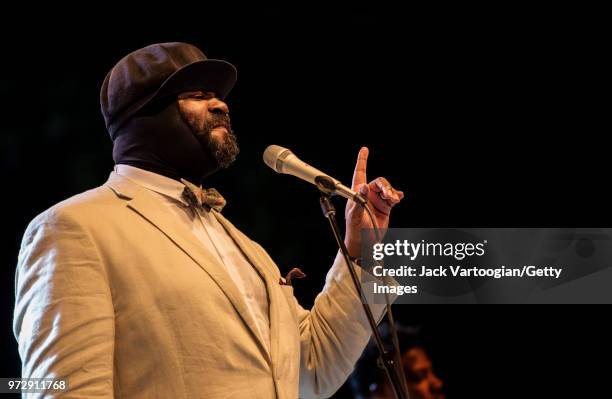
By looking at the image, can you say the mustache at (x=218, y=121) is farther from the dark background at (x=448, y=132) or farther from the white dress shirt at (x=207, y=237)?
the dark background at (x=448, y=132)

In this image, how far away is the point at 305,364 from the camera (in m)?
2.22

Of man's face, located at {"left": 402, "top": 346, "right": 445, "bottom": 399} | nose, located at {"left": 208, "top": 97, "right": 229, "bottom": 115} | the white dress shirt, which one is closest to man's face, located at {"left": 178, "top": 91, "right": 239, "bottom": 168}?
nose, located at {"left": 208, "top": 97, "right": 229, "bottom": 115}

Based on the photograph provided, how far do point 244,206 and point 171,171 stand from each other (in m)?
1.86

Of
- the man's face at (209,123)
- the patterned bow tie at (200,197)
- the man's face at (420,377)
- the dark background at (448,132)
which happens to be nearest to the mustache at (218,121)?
the man's face at (209,123)

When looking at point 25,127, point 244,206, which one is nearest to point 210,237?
point 25,127

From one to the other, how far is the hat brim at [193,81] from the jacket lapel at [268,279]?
34 centimetres

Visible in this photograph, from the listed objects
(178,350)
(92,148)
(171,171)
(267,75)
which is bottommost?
(178,350)

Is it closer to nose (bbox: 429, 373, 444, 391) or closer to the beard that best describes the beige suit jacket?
the beard

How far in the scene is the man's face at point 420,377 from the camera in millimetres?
3764

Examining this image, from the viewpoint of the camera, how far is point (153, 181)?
2080 millimetres

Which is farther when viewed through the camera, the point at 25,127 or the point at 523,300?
the point at 523,300

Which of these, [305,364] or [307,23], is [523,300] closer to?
[307,23]

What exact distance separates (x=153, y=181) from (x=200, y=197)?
13 cm

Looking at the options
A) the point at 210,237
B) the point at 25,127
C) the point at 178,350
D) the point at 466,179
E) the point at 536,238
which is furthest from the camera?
the point at 466,179
